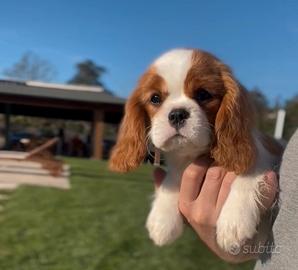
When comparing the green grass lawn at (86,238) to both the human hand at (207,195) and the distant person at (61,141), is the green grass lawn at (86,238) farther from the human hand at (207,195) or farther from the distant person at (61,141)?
the distant person at (61,141)

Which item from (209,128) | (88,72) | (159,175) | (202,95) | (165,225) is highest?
(202,95)

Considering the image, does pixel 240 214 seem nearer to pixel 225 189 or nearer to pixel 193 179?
pixel 225 189

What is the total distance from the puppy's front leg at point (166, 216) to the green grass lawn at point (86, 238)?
5344mm

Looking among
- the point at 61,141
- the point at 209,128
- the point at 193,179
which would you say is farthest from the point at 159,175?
the point at 61,141

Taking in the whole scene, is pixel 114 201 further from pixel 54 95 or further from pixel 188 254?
pixel 54 95

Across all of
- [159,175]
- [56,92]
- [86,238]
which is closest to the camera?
[159,175]

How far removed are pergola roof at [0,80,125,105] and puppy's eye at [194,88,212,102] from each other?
282cm

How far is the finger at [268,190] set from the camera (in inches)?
73.6

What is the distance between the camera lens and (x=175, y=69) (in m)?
2.03

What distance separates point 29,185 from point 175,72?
13109 millimetres

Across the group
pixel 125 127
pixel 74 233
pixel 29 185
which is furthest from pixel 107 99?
pixel 125 127

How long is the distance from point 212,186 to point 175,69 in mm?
425

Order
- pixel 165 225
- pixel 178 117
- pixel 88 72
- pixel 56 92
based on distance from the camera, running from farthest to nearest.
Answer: pixel 88 72
pixel 56 92
pixel 165 225
pixel 178 117

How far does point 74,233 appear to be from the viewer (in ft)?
30.1
